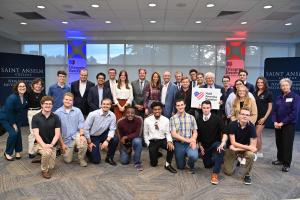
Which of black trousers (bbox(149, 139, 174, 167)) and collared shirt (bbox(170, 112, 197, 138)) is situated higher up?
collared shirt (bbox(170, 112, 197, 138))

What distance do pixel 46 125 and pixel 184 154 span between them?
82.1 inches

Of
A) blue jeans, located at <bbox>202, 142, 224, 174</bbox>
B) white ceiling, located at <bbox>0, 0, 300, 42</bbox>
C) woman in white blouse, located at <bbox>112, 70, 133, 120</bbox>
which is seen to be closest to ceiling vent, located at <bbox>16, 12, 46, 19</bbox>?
white ceiling, located at <bbox>0, 0, 300, 42</bbox>

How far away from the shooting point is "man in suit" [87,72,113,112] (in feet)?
15.9

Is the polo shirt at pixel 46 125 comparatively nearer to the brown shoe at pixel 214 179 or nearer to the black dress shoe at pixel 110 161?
the black dress shoe at pixel 110 161

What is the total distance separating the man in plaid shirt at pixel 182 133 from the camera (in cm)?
391

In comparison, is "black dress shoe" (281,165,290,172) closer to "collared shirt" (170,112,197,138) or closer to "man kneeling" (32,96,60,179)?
"collared shirt" (170,112,197,138)

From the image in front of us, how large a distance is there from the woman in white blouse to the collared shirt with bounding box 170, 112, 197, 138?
1.24 metres

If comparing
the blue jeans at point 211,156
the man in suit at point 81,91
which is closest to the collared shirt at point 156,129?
the blue jeans at point 211,156

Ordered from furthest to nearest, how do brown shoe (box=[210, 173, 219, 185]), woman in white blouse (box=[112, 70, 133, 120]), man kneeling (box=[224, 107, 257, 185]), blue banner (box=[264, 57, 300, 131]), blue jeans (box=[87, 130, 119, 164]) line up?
blue banner (box=[264, 57, 300, 131]) → woman in white blouse (box=[112, 70, 133, 120]) → blue jeans (box=[87, 130, 119, 164]) → man kneeling (box=[224, 107, 257, 185]) → brown shoe (box=[210, 173, 219, 185])

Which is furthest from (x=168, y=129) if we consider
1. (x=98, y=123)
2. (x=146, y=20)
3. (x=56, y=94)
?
(x=146, y=20)

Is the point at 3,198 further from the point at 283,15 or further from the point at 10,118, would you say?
the point at 283,15

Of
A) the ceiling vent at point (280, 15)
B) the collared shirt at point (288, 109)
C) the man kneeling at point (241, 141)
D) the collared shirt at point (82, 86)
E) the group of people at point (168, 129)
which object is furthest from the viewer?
the ceiling vent at point (280, 15)

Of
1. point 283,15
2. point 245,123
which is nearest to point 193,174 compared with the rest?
point 245,123

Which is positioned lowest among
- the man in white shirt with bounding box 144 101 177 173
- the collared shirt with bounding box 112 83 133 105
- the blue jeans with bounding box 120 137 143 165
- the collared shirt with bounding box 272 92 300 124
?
the blue jeans with bounding box 120 137 143 165
